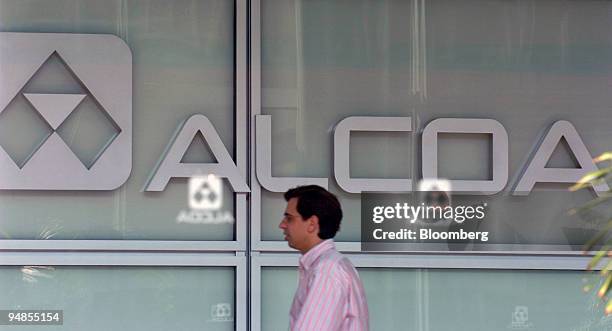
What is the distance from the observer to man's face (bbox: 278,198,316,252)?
3.44 meters

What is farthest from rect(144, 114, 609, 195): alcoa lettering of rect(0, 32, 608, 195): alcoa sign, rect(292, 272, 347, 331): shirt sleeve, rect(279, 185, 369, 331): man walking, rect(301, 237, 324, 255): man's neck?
rect(292, 272, 347, 331): shirt sleeve

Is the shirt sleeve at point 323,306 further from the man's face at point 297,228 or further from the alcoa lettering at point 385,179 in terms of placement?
the alcoa lettering at point 385,179

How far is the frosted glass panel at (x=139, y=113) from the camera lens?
6117mm

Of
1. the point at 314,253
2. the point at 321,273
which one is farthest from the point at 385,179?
the point at 321,273

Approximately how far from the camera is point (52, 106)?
20.0 ft

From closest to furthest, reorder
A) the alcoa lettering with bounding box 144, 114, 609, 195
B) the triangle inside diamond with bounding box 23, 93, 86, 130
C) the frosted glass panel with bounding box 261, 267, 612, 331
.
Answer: the triangle inside diamond with bounding box 23, 93, 86, 130 → the alcoa lettering with bounding box 144, 114, 609, 195 → the frosted glass panel with bounding box 261, 267, 612, 331

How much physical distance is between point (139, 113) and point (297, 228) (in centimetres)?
296

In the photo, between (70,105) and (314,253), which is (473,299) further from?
(314,253)

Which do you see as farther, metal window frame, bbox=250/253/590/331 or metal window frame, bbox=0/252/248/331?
metal window frame, bbox=250/253/590/331

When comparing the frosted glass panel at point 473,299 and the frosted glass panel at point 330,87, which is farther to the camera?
the frosted glass panel at point 473,299

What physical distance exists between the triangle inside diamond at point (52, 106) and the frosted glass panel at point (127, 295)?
888 millimetres

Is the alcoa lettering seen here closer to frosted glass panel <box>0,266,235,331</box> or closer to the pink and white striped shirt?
frosted glass panel <box>0,266,235,331</box>

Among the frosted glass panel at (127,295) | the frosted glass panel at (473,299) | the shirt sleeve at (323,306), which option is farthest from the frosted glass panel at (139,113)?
the shirt sleeve at (323,306)

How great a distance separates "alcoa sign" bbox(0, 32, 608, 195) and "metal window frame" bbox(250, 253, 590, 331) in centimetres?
42
